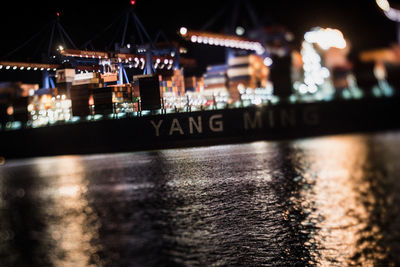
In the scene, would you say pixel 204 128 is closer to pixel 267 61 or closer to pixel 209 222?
pixel 209 222

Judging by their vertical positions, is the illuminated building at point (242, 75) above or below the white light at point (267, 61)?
below

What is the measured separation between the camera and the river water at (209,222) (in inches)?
202

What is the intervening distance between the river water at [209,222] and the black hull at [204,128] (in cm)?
103

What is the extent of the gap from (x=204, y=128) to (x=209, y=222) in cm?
771

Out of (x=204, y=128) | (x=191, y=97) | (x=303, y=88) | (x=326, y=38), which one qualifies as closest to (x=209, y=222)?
(x=204, y=128)

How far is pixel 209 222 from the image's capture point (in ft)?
19.6

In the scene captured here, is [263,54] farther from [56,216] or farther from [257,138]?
[56,216]

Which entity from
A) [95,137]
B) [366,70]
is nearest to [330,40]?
[366,70]

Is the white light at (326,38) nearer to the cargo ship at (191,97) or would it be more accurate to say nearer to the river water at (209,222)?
the cargo ship at (191,97)

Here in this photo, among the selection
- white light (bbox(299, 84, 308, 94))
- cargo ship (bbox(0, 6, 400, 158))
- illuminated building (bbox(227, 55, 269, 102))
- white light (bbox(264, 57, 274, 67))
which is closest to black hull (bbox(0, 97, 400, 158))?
cargo ship (bbox(0, 6, 400, 158))

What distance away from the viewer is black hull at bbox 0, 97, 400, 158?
362 inches

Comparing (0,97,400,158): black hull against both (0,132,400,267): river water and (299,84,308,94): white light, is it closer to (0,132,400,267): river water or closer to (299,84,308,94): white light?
(0,132,400,267): river water

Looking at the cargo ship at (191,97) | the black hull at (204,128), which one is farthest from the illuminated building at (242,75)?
the black hull at (204,128)

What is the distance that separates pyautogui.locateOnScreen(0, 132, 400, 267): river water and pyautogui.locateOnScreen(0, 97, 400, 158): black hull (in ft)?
3.38
